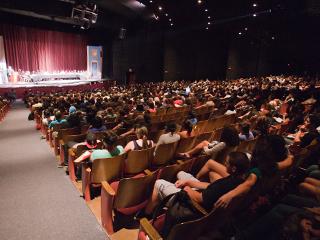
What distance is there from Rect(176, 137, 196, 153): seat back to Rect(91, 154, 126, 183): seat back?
1.09m

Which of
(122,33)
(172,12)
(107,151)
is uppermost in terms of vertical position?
(172,12)

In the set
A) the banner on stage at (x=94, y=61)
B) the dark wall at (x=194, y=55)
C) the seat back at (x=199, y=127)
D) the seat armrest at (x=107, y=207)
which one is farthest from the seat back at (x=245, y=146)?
the banner on stage at (x=94, y=61)

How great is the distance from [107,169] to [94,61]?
19988mm

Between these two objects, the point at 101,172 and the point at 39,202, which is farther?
the point at 39,202

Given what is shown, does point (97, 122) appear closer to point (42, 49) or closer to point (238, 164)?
point (238, 164)

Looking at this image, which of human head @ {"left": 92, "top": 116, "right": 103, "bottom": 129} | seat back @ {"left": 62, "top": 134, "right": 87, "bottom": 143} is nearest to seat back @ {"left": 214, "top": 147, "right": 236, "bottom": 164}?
human head @ {"left": 92, "top": 116, "right": 103, "bottom": 129}

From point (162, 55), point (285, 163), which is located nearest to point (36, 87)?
point (162, 55)

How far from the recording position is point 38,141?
22.1ft

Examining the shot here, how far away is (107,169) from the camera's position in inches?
130

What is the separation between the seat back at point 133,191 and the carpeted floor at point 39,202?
1.55 feet

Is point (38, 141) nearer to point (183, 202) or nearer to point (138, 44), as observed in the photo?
point (183, 202)

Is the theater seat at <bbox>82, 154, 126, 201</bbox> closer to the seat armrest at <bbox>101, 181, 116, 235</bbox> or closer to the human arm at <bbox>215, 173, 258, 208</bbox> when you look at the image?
the seat armrest at <bbox>101, 181, 116, 235</bbox>

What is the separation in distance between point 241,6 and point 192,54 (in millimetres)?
8077

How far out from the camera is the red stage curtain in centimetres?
1717
